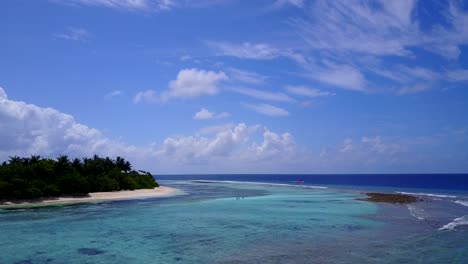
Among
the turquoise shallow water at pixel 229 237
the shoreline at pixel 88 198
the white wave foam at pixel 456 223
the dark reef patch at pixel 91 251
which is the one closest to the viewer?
the turquoise shallow water at pixel 229 237

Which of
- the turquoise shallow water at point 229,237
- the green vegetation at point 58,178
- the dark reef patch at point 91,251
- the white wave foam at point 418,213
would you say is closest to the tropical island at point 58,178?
the green vegetation at point 58,178

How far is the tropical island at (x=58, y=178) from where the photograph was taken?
58188 mm

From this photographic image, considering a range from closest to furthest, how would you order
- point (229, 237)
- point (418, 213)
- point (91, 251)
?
point (91, 251), point (229, 237), point (418, 213)

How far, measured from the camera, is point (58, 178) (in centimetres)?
6531

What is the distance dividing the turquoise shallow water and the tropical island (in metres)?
10.8

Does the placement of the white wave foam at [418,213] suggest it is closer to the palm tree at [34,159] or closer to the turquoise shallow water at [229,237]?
the turquoise shallow water at [229,237]

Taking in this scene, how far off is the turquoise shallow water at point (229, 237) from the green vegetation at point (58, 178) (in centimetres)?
1087

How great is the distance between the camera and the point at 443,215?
45750 mm

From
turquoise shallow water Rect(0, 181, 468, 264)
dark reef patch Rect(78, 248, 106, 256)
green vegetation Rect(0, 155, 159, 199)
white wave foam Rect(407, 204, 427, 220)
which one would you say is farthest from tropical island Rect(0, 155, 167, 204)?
white wave foam Rect(407, 204, 427, 220)

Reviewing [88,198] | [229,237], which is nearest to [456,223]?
[229,237]

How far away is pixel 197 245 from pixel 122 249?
16.0ft

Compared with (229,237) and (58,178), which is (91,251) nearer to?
(229,237)

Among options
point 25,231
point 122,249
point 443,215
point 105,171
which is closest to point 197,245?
point 122,249

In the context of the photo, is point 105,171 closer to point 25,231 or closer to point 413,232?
point 25,231
